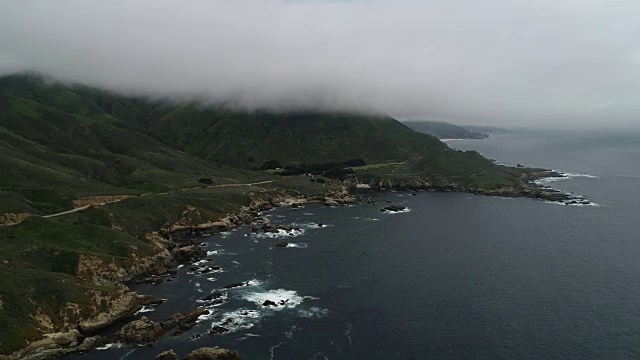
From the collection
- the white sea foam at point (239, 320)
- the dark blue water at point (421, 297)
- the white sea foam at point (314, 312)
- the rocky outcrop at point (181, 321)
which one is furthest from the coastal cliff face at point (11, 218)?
the white sea foam at point (314, 312)

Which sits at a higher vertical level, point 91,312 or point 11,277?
point 11,277

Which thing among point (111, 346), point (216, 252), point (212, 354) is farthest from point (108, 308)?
point (216, 252)

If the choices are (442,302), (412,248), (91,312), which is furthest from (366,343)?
(412,248)

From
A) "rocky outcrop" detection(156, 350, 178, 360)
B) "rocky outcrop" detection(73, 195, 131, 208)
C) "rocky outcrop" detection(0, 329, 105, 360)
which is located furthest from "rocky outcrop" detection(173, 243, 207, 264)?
"rocky outcrop" detection(156, 350, 178, 360)

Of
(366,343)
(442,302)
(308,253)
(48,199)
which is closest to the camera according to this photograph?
(366,343)

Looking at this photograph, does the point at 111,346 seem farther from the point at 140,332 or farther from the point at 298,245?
the point at 298,245

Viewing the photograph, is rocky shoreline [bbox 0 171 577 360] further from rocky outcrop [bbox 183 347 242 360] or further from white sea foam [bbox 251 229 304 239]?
white sea foam [bbox 251 229 304 239]

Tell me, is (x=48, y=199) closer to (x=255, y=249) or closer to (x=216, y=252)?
(x=216, y=252)
